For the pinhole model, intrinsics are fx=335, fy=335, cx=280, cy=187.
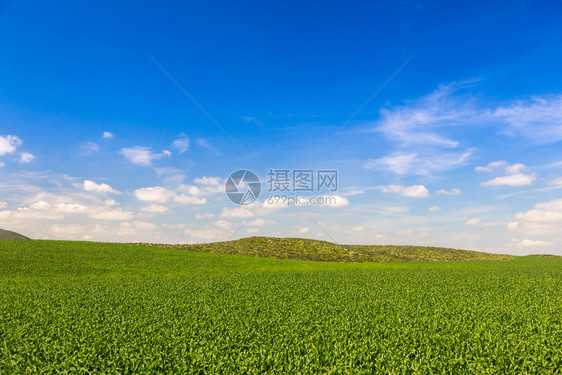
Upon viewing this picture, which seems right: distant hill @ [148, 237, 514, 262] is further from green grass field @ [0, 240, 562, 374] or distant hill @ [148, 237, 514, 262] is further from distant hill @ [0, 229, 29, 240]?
distant hill @ [0, 229, 29, 240]

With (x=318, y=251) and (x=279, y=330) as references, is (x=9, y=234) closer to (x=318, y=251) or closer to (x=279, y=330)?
(x=318, y=251)

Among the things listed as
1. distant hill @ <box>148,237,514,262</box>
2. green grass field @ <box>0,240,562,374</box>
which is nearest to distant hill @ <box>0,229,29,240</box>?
distant hill @ <box>148,237,514,262</box>

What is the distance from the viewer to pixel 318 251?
196ft

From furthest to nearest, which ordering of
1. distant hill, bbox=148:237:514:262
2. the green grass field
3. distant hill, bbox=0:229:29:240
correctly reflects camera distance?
distant hill, bbox=0:229:29:240, distant hill, bbox=148:237:514:262, the green grass field

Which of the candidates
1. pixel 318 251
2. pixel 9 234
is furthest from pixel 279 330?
pixel 9 234

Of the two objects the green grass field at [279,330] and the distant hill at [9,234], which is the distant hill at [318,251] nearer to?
the green grass field at [279,330]

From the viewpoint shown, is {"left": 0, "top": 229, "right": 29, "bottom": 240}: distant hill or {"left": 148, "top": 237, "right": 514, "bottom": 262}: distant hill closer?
{"left": 148, "top": 237, "right": 514, "bottom": 262}: distant hill

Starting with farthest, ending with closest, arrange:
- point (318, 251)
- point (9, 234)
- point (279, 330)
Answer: point (9, 234) → point (318, 251) → point (279, 330)

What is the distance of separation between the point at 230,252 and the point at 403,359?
50749 millimetres

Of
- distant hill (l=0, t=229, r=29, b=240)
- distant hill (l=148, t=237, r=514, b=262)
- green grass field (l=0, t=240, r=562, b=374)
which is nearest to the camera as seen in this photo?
green grass field (l=0, t=240, r=562, b=374)

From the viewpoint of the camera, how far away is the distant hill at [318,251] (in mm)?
56469

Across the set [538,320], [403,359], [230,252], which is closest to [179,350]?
[403,359]

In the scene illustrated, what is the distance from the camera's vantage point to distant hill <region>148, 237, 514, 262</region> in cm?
5647

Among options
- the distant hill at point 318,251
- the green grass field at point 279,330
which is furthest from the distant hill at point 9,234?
the green grass field at point 279,330
